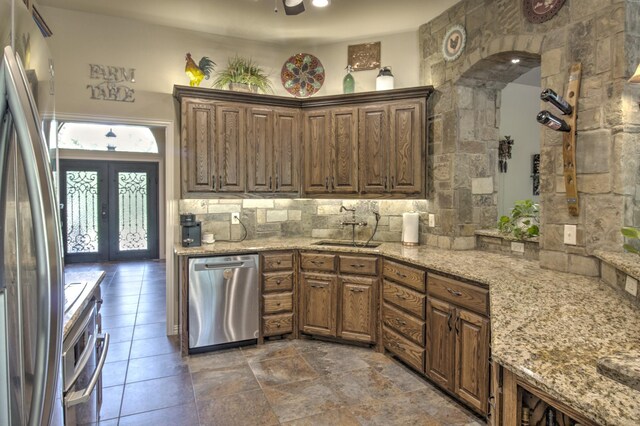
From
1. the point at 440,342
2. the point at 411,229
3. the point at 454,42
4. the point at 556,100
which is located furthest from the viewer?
the point at 411,229

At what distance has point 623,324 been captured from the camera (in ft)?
5.10

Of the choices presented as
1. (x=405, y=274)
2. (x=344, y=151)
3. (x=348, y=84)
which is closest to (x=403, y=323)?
(x=405, y=274)

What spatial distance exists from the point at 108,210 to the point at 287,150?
555 cm

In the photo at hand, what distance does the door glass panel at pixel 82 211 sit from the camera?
7766 mm

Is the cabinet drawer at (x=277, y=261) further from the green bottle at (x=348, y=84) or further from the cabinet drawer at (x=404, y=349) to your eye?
the green bottle at (x=348, y=84)

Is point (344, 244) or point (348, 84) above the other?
point (348, 84)

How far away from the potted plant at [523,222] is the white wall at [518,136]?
287cm

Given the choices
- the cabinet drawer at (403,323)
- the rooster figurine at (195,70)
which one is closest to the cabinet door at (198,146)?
the rooster figurine at (195,70)

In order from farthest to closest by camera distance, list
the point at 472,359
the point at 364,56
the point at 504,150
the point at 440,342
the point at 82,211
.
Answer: the point at 82,211 → the point at 504,150 → the point at 364,56 → the point at 440,342 → the point at 472,359

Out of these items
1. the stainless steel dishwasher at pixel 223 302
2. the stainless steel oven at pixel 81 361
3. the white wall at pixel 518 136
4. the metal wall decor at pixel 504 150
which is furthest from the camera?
the white wall at pixel 518 136

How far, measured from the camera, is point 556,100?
2.22 metres

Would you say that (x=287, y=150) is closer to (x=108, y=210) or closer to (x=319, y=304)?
(x=319, y=304)

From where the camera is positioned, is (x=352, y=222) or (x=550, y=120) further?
(x=352, y=222)

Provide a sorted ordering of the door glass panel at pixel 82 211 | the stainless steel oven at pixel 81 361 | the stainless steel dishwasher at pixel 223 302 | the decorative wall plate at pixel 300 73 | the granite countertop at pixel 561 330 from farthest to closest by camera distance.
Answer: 1. the door glass panel at pixel 82 211
2. the decorative wall plate at pixel 300 73
3. the stainless steel dishwasher at pixel 223 302
4. the stainless steel oven at pixel 81 361
5. the granite countertop at pixel 561 330
